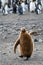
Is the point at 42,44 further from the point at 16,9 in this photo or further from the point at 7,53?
the point at 16,9

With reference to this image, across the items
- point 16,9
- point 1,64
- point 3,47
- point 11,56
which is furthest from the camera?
point 16,9

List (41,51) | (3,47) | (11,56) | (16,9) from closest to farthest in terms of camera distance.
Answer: (11,56), (41,51), (3,47), (16,9)

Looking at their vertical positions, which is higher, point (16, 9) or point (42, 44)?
point (42, 44)

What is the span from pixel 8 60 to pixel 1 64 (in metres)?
0.49

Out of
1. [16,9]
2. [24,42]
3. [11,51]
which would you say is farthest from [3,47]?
[16,9]

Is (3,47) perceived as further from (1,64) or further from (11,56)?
(1,64)

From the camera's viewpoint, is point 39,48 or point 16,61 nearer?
point 16,61

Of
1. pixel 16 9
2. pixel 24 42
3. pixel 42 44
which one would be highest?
pixel 24 42

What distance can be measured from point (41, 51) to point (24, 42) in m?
1.49

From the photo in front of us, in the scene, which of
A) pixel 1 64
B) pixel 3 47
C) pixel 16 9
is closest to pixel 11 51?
pixel 3 47

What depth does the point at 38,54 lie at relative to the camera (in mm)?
9180

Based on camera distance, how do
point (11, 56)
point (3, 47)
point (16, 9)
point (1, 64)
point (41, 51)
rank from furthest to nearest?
1. point (16, 9)
2. point (3, 47)
3. point (41, 51)
4. point (11, 56)
5. point (1, 64)

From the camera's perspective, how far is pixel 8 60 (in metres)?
8.34

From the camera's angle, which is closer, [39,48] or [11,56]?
[11,56]
